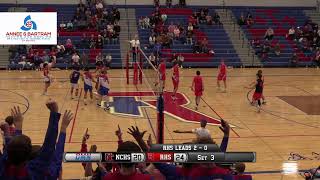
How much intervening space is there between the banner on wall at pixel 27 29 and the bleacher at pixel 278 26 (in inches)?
623

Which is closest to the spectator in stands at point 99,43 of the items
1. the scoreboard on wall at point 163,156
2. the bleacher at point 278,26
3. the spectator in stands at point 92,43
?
the spectator in stands at point 92,43

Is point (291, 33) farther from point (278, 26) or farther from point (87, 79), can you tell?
point (87, 79)

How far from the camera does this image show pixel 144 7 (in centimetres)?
4084

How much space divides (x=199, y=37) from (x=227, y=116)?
→ 1901 cm

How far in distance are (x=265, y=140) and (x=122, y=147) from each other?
12.0 metres

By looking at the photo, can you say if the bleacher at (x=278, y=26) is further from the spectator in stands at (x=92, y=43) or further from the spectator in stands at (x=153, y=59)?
the spectator in stands at (x=92, y=43)

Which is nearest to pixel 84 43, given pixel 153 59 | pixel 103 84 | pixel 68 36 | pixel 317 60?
pixel 68 36

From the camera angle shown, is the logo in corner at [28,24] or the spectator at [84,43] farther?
the spectator at [84,43]

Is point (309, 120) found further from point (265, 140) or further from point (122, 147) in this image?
point (122, 147)

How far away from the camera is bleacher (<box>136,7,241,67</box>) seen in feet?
117

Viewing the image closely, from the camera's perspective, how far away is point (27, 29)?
35.0 meters

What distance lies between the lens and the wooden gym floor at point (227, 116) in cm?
1416

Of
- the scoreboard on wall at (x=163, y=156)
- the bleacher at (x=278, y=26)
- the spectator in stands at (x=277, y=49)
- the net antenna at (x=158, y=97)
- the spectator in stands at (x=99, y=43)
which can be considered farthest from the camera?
the spectator in stands at (x=277, y=49)

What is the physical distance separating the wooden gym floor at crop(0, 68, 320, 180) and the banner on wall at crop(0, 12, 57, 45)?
534 centimetres
